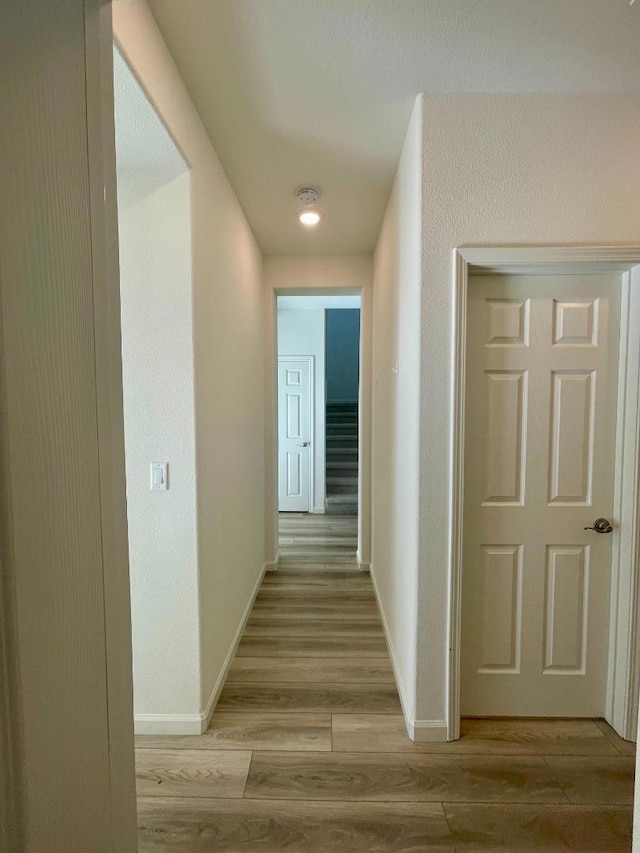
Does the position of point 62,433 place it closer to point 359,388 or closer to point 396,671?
point 396,671

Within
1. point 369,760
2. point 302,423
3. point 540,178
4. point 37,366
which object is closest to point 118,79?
point 37,366

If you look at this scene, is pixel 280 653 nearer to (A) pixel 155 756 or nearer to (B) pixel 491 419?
(A) pixel 155 756

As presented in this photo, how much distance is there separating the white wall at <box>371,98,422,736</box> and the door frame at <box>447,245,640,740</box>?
0.16 metres

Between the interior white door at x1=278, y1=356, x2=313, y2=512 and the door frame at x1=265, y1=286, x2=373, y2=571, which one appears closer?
the door frame at x1=265, y1=286, x2=373, y2=571

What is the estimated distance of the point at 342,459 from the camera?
6.97 meters

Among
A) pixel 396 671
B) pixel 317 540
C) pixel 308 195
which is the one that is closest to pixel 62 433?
pixel 396 671

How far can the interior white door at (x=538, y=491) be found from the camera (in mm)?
1877

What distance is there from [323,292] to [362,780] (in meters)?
3.30

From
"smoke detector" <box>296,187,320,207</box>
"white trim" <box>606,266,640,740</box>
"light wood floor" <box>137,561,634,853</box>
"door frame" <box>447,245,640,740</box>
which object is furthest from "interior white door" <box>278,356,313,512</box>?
"white trim" <box>606,266,640,740</box>

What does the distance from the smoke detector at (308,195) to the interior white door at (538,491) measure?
1.22m

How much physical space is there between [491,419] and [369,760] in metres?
1.53

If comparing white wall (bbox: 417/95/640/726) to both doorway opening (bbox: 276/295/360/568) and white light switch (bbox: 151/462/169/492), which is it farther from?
doorway opening (bbox: 276/295/360/568)

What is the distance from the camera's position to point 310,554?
4.20 meters

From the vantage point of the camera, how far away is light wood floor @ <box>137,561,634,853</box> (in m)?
1.45
